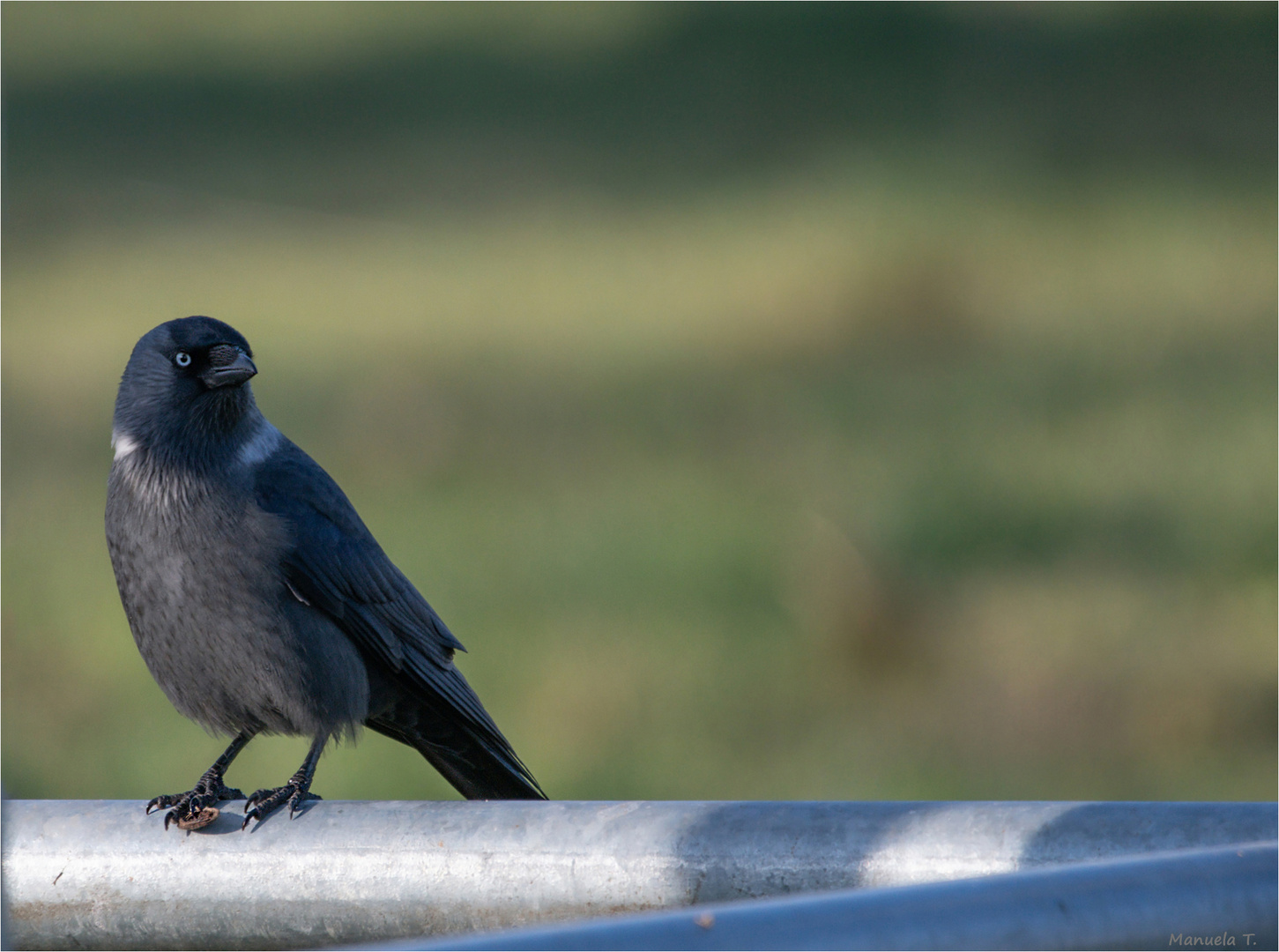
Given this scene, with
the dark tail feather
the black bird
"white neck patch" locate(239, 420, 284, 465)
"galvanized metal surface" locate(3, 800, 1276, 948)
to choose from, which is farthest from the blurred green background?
"galvanized metal surface" locate(3, 800, 1276, 948)

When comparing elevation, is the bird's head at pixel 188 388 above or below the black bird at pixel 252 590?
above

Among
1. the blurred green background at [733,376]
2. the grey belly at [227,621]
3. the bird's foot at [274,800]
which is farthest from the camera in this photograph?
the blurred green background at [733,376]

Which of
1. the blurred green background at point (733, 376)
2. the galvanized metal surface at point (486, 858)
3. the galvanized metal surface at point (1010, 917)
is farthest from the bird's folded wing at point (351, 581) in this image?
the blurred green background at point (733, 376)

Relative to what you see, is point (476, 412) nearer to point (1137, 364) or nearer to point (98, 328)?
point (98, 328)

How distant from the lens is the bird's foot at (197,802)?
2.40 meters

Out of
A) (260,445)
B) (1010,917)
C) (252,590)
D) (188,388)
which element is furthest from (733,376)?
(1010,917)

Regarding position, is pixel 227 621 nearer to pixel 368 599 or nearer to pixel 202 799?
pixel 368 599

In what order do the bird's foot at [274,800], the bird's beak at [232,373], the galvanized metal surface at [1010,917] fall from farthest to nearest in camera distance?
the bird's beak at [232,373], the bird's foot at [274,800], the galvanized metal surface at [1010,917]

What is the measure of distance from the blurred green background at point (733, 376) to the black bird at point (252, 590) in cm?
317

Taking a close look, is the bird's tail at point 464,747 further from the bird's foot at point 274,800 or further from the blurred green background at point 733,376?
the blurred green background at point 733,376

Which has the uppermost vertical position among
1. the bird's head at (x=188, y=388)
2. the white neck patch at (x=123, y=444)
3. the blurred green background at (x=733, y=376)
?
the bird's head at (x=188, y=388)

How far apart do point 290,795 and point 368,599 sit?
603 millimetres

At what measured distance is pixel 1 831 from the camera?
85.4 inches

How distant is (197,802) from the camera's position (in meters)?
2.78
